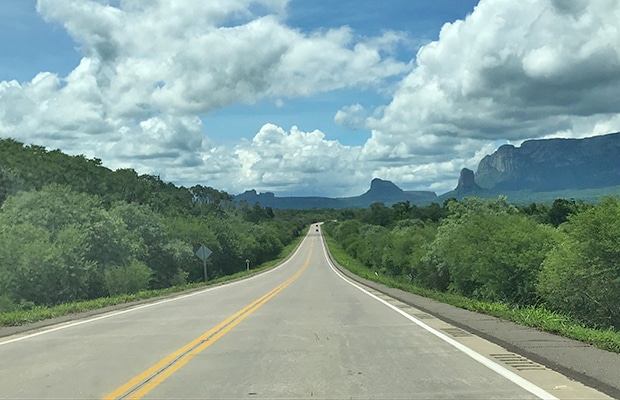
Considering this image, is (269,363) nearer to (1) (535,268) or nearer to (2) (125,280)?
(1) (535,268)

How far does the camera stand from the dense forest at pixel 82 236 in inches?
1526

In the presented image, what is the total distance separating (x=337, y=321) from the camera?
15.6 meters

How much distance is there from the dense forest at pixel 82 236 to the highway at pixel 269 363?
73.0ft

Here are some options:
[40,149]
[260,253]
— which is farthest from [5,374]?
[260,253]

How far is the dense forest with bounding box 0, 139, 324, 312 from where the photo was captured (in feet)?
127

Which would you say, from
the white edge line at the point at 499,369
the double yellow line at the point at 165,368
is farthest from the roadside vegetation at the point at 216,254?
the double yellow line at the point at 165,368

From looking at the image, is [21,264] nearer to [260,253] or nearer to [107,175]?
[107,175]

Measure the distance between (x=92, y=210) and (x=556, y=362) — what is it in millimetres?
52048

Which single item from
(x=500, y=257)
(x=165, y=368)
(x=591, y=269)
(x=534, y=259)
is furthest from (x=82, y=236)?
(x=165, y=368)

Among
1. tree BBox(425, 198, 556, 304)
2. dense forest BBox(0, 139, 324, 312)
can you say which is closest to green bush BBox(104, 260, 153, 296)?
dense forest BBox(0, 139, 324, 312)

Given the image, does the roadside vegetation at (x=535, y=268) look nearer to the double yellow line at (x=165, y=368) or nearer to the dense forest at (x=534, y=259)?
the dense forest at (x=534, y=259)

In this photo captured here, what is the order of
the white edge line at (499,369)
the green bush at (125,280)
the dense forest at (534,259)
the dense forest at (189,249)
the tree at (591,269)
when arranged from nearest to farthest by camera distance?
the white edge line at (499,369), the tree at (591,269), the dense forest at (534,259), the dense forest at (189,249), the green bush at (125,280)

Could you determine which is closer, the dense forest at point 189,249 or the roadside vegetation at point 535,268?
the roadside vegetation at point 535,268

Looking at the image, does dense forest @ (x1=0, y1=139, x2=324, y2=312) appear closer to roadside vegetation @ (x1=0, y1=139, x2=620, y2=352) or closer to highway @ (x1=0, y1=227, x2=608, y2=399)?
roadside vegetation @ (x1=0, y1=139, x2=620, y2=352)
